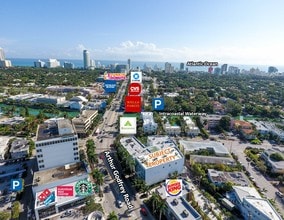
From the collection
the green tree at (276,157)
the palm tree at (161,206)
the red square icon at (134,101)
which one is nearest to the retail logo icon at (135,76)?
the red square icon at (134,101)

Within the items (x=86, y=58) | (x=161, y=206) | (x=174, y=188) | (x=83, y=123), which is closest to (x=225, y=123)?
(x=174, y=188)

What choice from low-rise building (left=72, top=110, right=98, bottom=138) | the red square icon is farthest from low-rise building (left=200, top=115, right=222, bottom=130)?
low-rise building (left=72, top=110, right=98, bottom=138)

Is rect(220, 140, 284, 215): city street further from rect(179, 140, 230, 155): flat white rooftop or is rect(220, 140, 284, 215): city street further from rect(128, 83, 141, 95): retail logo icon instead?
rect(128, 83, 141, 95): retail logo icon

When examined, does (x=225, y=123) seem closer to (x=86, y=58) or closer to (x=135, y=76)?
(x=135, y=76)

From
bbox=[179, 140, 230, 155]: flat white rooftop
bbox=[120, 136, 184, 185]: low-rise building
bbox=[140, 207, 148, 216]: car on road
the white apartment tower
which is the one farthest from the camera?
bbox=[179, 140, 230, 155]: flat white rooftop

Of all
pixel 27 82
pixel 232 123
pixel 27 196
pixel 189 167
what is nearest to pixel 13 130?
pixel 27 196

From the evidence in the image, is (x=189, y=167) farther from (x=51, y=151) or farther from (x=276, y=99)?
(x=276, y=99)

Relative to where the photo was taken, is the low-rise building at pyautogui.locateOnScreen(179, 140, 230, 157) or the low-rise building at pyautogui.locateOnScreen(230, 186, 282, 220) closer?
the low-rise building at pyautogui.locateOnScreen(230, 186, 282, 220)
